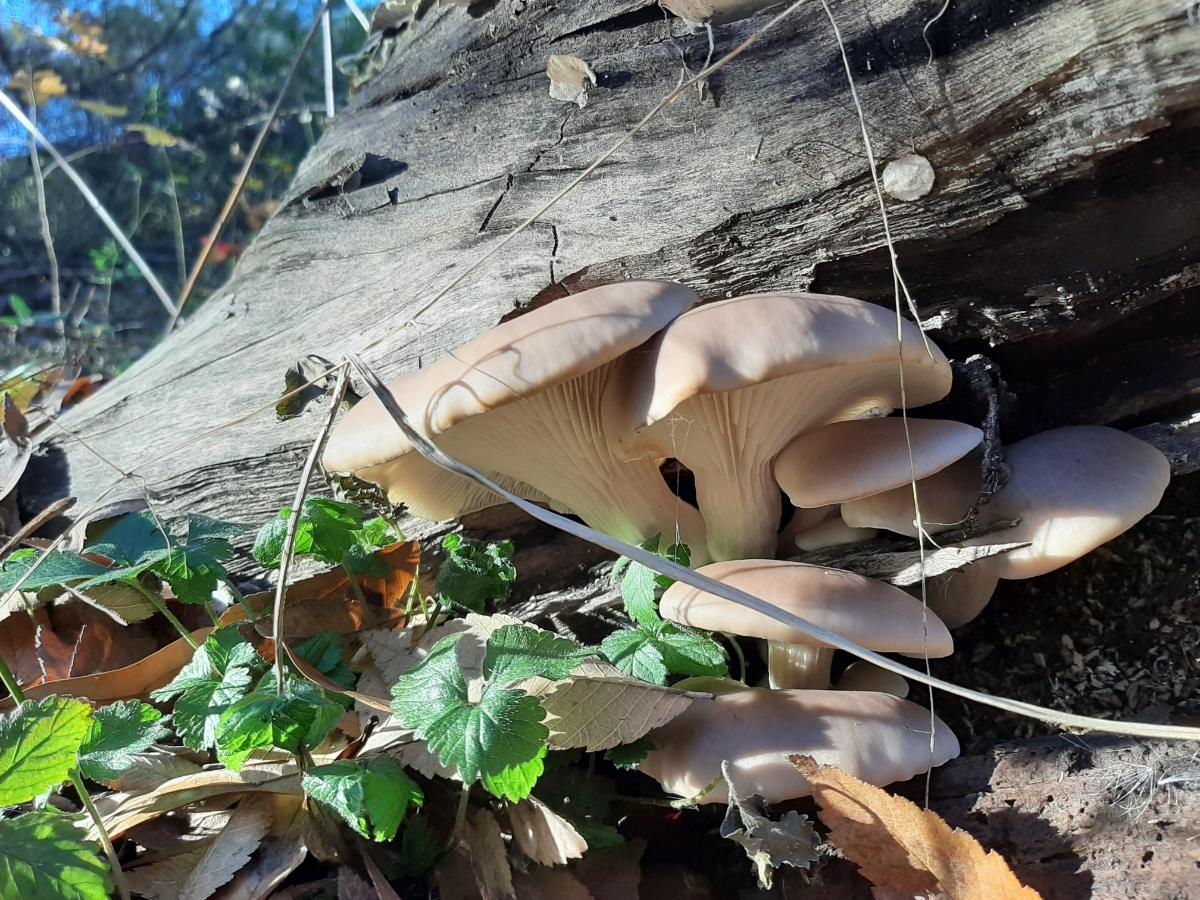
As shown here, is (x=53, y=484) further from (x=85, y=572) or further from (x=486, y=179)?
(x=486, y=179)

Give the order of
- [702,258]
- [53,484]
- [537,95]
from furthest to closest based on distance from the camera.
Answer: [53,484], [537,95], [702,258]

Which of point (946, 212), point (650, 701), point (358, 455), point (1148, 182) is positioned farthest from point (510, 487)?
point (1148, 182)

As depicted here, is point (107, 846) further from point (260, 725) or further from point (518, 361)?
point (518, 361)

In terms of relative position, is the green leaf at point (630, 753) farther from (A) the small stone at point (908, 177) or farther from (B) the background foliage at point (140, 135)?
(B) the background foliage at point (140, 135)

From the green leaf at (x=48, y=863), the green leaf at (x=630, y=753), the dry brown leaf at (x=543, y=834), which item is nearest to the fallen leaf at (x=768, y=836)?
the green leaf at (x=630, y=753)

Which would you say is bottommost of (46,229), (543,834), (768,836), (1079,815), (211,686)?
(1079,815)

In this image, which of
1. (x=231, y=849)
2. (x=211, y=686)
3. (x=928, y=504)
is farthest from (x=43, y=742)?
(x=928, y=504)
